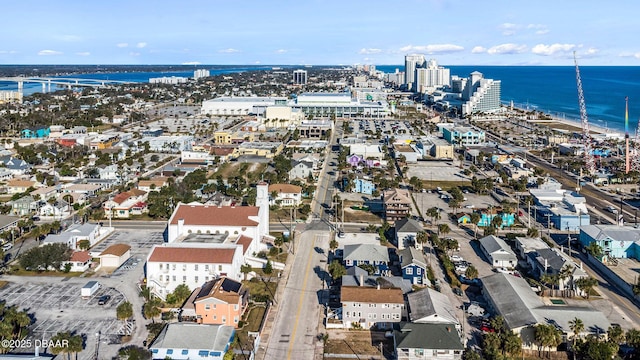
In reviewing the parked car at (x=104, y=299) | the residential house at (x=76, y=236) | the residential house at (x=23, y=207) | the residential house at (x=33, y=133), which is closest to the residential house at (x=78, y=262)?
the residential house at (x=76, y=236)

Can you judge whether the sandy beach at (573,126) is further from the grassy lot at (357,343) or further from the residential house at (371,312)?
the grassy lot at (357,343)

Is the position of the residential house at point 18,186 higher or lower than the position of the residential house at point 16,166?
lower

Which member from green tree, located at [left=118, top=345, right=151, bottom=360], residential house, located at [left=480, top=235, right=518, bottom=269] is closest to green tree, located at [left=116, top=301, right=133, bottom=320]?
green tree, located at [left=118, top=345, right=151, bottom=360]

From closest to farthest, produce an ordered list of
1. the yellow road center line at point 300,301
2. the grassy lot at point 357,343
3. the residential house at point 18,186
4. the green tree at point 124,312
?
the grassy lot at point 357,343
the yellow road center line at point 300,301
the green tree at point 124,312
the residential house at point 18,186

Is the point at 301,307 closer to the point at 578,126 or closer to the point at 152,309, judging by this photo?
the point at 152,309

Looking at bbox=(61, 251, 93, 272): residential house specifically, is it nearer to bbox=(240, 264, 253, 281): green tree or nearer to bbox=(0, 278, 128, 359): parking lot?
bbox=(0, 278, 128, 359): parking lot

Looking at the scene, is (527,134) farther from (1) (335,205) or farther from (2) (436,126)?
(1) (335,205)

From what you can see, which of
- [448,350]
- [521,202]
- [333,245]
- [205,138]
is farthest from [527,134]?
[448,350]
